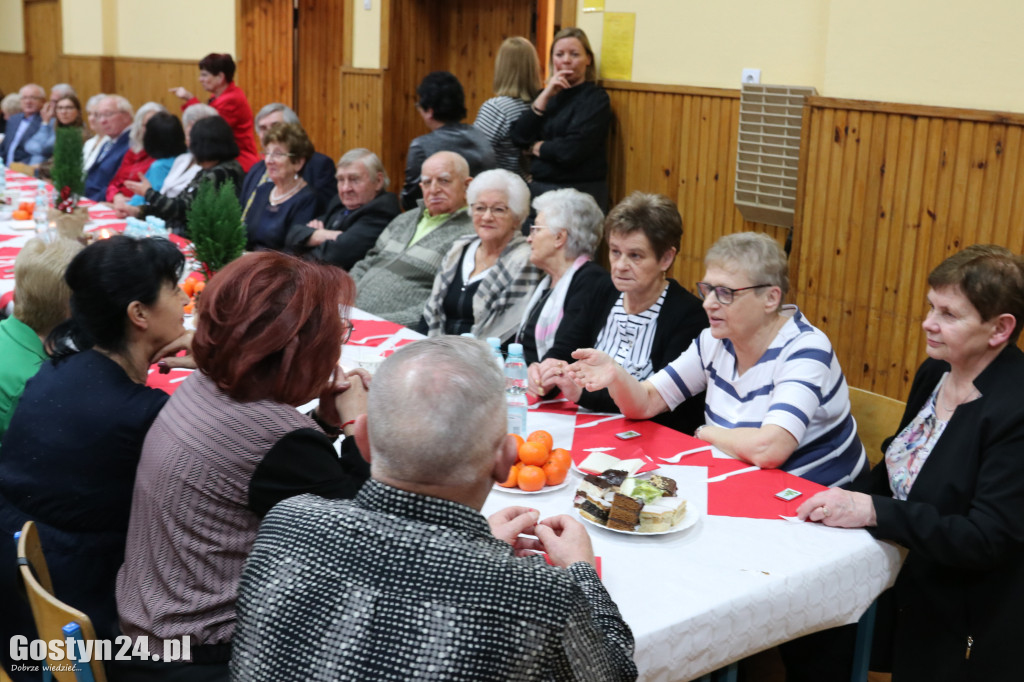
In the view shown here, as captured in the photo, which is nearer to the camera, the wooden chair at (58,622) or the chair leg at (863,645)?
the wooden chair at (58,622)

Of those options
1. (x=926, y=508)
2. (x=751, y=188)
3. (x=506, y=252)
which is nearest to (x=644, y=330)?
(x=506, y=252)

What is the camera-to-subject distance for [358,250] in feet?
16.3

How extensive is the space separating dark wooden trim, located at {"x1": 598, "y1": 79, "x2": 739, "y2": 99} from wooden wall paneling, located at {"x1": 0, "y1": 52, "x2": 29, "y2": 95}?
1211cm

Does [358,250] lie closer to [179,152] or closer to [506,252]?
[506,252]

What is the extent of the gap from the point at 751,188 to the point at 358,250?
2.02 metres

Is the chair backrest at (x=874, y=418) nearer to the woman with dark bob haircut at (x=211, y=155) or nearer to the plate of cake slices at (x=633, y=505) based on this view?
the plate of cake slices at (x=633, y=505)

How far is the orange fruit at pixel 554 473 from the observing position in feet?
7.36

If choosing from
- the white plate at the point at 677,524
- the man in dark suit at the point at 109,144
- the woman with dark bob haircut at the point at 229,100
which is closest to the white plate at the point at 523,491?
the white plate at the point at 677,524

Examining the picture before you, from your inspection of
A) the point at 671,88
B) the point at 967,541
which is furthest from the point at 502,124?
the point at 967,541

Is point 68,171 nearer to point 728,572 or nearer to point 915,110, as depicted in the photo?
point 915,110

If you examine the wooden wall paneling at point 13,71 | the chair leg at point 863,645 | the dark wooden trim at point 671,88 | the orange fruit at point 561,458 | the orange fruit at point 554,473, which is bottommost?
the chair leg at point 863,645

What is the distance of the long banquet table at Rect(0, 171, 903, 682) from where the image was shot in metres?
1.74

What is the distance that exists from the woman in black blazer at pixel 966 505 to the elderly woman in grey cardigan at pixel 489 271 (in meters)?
1.79

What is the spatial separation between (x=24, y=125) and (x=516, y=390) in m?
9.22
